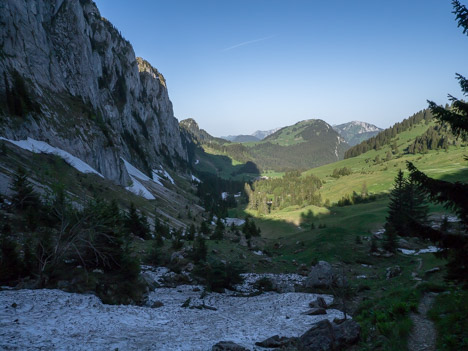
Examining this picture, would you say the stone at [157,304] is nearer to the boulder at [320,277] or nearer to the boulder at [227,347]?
the boulder at [227,347]

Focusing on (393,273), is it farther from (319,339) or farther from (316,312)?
(319,339)

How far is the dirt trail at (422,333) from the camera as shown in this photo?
33.7 ft

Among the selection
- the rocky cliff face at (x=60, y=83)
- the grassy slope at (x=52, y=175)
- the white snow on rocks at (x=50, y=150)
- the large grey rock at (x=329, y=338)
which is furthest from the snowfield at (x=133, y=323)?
the rocky cliff face at (x=60, y=83)

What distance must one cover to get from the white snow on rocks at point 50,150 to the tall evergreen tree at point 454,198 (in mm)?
67722

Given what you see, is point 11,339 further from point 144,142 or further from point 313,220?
point 144,142

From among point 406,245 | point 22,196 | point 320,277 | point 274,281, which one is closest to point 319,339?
point 320,277

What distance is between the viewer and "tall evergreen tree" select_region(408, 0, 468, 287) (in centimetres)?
1033

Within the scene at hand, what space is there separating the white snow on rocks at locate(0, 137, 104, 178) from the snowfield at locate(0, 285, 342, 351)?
169ft

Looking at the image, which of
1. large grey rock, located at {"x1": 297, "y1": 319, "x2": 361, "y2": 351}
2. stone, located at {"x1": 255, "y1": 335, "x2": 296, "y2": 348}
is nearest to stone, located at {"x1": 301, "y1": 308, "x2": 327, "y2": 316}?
stone, located at {"x1": 255, "y1": 335, "x2": 296, "y2": 348}

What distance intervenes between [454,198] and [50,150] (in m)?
73.3

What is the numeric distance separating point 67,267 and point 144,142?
15817 centimetres

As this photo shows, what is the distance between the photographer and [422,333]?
11266 millimetres

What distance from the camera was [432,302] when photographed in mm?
14711

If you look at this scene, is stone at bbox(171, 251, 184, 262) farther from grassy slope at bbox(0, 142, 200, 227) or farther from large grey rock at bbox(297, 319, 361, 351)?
large grey rock at bbox(297, 319, 361, 351)
